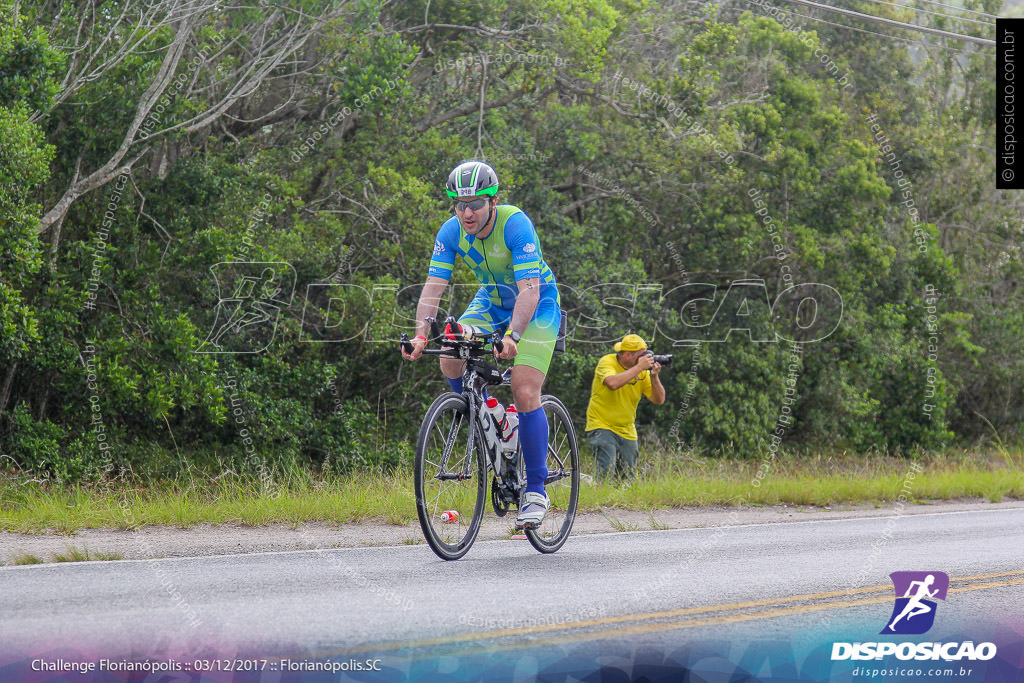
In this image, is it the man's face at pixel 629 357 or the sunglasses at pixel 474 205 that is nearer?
the sunglasses at pixel 474 205

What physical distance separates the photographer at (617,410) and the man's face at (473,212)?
17.1ft

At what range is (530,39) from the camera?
58.3 feet

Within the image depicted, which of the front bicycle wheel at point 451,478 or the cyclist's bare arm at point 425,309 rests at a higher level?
the cyclist's bare arm at point 425,309

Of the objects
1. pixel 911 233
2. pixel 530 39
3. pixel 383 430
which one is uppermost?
pixel 530 39

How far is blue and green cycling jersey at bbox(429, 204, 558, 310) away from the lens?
6.42m

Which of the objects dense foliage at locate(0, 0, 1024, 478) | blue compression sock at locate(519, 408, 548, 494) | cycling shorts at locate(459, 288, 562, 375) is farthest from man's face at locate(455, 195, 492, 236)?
dense foliage at locate(0, 0, 1024, 478)

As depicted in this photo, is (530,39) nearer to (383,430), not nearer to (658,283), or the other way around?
(658,283)

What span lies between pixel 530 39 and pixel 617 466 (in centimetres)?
882

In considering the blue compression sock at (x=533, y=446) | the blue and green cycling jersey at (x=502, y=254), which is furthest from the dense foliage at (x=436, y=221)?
the blue compression sock at (x=533, y=446)

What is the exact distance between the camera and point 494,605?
5.12m

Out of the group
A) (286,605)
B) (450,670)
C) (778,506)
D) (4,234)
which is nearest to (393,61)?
(4,234)

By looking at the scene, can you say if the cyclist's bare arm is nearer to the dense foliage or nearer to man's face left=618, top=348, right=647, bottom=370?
man's face left=618, top=348, right=647, bottom=370

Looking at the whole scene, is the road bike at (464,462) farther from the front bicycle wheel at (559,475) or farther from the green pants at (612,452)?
the green pants at (612,452)

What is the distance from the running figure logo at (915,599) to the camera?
509 cm
